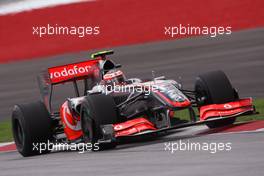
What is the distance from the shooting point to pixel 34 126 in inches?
A: 561

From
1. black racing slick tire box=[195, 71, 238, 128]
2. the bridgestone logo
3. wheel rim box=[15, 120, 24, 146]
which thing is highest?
the bridgestone logo

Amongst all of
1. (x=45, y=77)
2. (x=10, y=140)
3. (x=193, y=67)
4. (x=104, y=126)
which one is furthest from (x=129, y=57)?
(x=104, y=126)

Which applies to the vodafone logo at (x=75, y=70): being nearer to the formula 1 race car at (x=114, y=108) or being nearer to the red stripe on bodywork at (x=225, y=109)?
the formula 1 race car at (x=114, y=108)

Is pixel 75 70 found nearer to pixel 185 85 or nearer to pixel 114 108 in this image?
pixel 114 108

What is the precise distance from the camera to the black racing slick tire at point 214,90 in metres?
14.0

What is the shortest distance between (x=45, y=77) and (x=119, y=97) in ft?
5.14

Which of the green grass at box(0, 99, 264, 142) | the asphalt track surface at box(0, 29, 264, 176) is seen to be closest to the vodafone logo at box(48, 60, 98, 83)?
the asphalt track surface at box(0, 29, 264, 176)

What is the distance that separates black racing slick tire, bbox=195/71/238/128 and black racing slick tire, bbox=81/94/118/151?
1.58m

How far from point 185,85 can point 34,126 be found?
8664mm

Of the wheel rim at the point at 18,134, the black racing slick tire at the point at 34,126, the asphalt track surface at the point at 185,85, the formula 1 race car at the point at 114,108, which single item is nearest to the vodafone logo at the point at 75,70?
the formula 1 race car at the point at 114,108

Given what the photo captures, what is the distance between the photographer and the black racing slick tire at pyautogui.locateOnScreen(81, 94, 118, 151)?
515 inches

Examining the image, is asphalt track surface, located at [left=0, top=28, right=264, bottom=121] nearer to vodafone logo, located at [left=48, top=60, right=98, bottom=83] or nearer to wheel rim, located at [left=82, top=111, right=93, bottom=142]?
vodafone logo, located at [left=48, top=60, right=98, bottom=83]

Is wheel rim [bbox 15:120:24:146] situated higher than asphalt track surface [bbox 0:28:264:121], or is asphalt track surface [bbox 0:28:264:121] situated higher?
asphalt track surface [bbox 0:28:264:121]

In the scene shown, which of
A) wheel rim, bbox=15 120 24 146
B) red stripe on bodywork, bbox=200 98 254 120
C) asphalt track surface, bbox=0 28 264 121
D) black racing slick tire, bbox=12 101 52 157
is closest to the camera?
red stripe on bodywork, bbox=200 98 254 120
